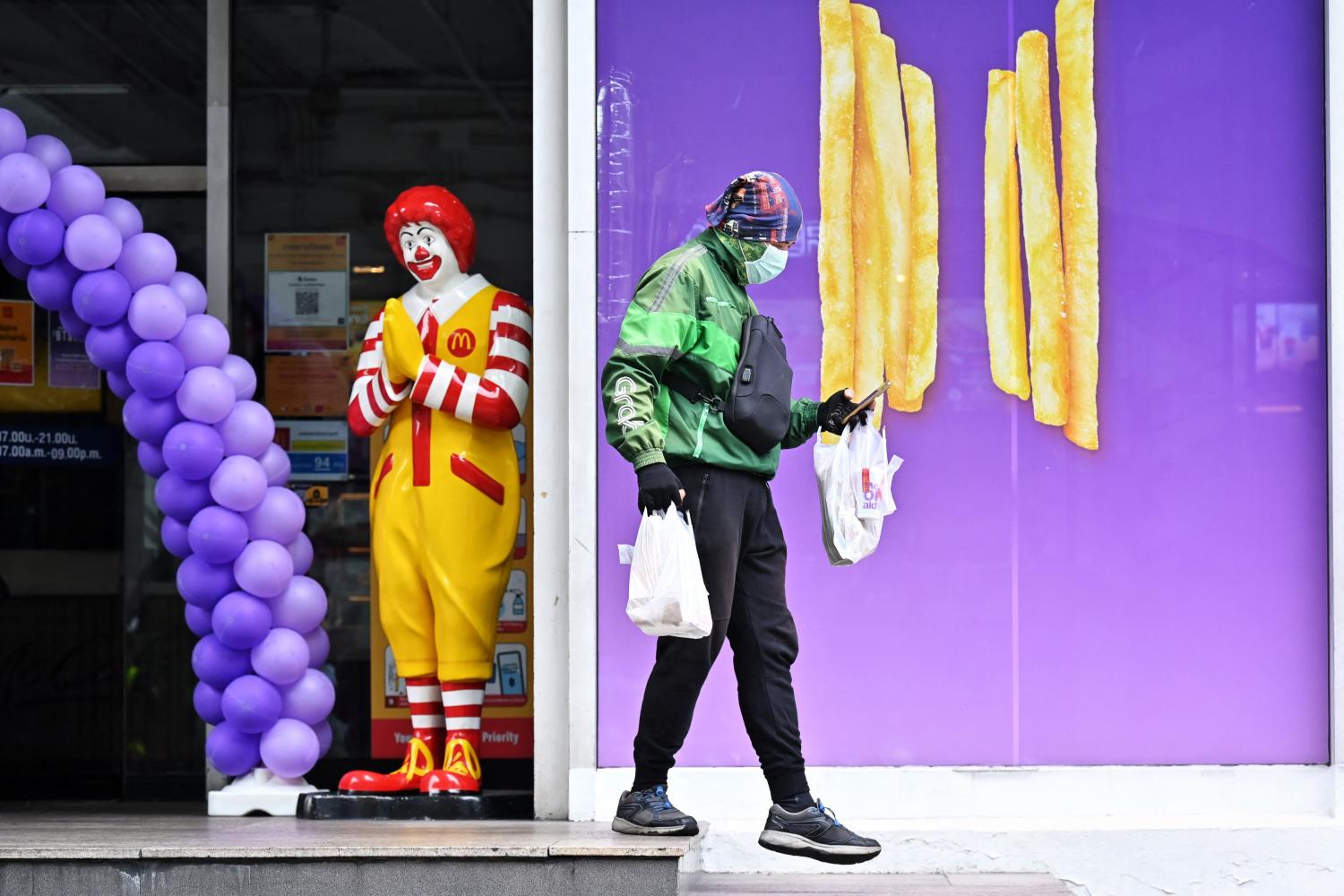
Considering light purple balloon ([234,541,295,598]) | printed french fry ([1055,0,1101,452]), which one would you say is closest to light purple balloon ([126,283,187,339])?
light purple balloon ([234,541,295,598])

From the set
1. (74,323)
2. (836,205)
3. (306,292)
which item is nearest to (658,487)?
(836,205)

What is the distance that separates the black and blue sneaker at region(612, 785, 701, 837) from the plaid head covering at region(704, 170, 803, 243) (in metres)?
1.51

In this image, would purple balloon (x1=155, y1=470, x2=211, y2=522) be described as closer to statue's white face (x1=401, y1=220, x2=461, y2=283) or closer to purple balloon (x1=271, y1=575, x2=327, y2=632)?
purple balloon (x1=271, y1=575, x2=327, y2=632)

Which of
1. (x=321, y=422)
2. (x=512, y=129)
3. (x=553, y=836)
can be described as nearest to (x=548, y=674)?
(x=553, y=836)

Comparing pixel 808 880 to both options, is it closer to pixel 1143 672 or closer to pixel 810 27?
pixel 1143 672

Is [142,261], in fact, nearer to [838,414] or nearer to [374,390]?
[374,390]

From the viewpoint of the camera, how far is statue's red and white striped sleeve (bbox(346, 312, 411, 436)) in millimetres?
6195

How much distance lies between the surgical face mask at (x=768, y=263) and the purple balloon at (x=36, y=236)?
7.77ft

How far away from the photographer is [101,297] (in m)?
5.83

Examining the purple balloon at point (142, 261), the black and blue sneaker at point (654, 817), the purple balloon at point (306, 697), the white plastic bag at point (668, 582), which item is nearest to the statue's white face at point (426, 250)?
the purple balloon at point (142, 261)

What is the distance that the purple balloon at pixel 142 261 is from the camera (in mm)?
5914

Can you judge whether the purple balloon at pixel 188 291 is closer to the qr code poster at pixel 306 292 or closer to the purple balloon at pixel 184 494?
the purple balloon at pixel 184 494

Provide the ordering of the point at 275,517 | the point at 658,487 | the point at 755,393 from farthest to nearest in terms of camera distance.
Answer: the point at 275,517
the point at 755,393
the point at 658,487

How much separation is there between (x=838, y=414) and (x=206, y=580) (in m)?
2.33
